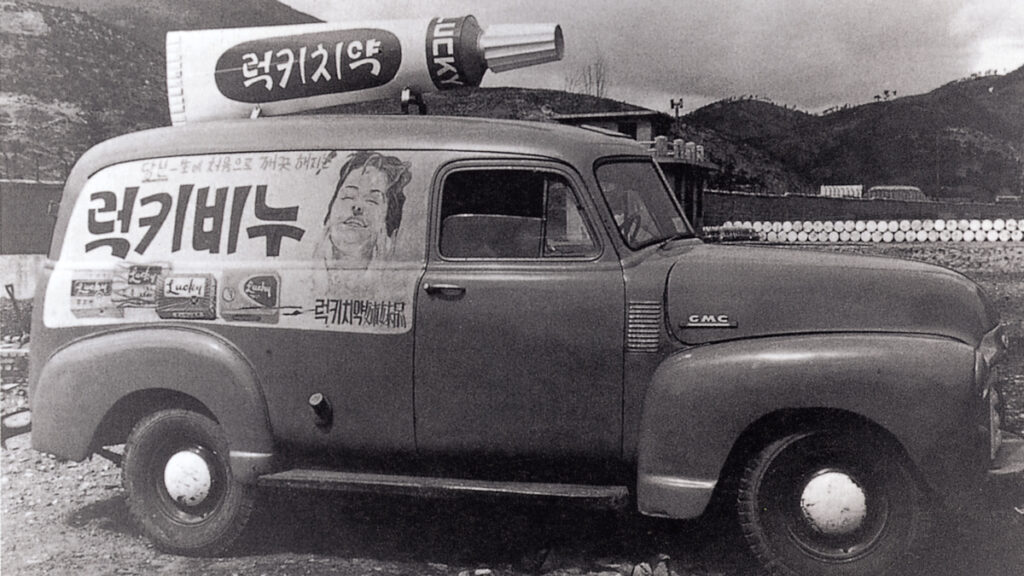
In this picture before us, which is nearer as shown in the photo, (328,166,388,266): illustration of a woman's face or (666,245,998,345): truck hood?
(666,245,998,345): truck hood

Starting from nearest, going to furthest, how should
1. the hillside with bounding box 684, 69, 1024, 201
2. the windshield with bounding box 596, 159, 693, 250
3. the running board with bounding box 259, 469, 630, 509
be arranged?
the running board with bounding box 259, 469, 630, 509 → the windshield with bounding box 596, 159, 693, 250 → the hillside with bounding box 684, 69, 1024, 201

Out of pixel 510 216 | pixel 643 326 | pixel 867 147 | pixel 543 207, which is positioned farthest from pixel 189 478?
pixel 867 147

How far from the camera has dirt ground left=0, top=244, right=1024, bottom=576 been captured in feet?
12.2

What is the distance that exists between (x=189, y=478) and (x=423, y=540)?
102 cm

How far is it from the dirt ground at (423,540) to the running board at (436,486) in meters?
0.11

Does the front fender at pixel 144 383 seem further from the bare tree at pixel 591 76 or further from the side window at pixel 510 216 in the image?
the bare tree at pixel 591 76

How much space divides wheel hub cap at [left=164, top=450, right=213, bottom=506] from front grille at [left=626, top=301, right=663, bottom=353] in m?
1.88

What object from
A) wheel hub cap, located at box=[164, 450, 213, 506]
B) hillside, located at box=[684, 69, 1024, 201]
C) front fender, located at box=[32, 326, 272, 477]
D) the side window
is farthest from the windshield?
hillside, located at box=[684, 69, 1024, 201]

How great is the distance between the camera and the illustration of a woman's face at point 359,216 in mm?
3721

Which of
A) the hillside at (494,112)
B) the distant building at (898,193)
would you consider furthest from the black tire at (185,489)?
the distant building at (898,193)

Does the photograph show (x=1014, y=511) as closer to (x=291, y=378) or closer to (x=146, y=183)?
(x=291, y=378)

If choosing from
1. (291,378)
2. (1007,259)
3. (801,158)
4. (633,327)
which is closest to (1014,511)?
(633,327)

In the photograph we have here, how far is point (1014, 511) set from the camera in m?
4.14

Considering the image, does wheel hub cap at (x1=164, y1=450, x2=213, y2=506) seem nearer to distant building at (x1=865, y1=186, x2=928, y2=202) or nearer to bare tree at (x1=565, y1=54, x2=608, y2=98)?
bare tree at (x1=565, y1=54, x2=608, y2=98)
